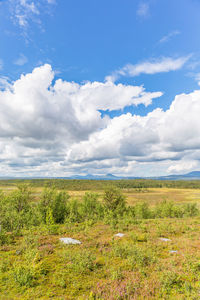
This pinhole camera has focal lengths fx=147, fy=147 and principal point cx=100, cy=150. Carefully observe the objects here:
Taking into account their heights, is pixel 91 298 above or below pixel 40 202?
above

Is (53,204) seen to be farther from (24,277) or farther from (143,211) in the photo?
(143,211)

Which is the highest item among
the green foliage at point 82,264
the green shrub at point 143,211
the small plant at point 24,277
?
the small plant at point 24,277

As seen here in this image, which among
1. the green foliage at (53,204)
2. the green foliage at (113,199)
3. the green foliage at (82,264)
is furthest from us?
the green foliage at (113,199)

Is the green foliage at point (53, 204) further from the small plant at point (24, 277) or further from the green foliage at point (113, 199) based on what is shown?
the small plant at point (24, 277)

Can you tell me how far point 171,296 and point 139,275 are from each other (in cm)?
224

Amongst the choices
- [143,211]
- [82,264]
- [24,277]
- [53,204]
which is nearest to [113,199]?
[143,211]

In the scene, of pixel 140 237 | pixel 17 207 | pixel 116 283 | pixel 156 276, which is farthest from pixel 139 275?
pixel 17 207

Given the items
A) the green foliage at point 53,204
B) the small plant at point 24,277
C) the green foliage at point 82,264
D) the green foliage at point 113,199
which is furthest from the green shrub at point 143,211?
the small plant at point 24,277

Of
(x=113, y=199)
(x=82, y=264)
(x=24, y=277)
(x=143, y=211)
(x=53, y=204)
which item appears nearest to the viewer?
(x=24, y=277)

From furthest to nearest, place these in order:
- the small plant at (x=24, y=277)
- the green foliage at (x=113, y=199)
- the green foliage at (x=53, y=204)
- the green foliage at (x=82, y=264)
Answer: the green foliage at (x=113, y=199)
the green foliage at (x=53, y=204)
the green foliage at (x=82, y=264)
the small plant at (x=24, y=277)

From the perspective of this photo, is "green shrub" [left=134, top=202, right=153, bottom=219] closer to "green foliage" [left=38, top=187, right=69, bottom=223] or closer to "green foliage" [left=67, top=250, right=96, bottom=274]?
"green foliage" [left=38, top=187, right=69, bottom=223]

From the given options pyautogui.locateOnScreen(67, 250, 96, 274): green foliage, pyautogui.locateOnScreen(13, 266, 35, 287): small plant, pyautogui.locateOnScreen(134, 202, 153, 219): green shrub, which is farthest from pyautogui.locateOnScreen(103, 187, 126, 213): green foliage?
pyautogui.locateOnScreen(13, 266, 35, 287): small plant

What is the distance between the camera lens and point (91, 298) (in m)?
7.01

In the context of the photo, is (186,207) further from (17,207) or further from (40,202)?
(17,207)
